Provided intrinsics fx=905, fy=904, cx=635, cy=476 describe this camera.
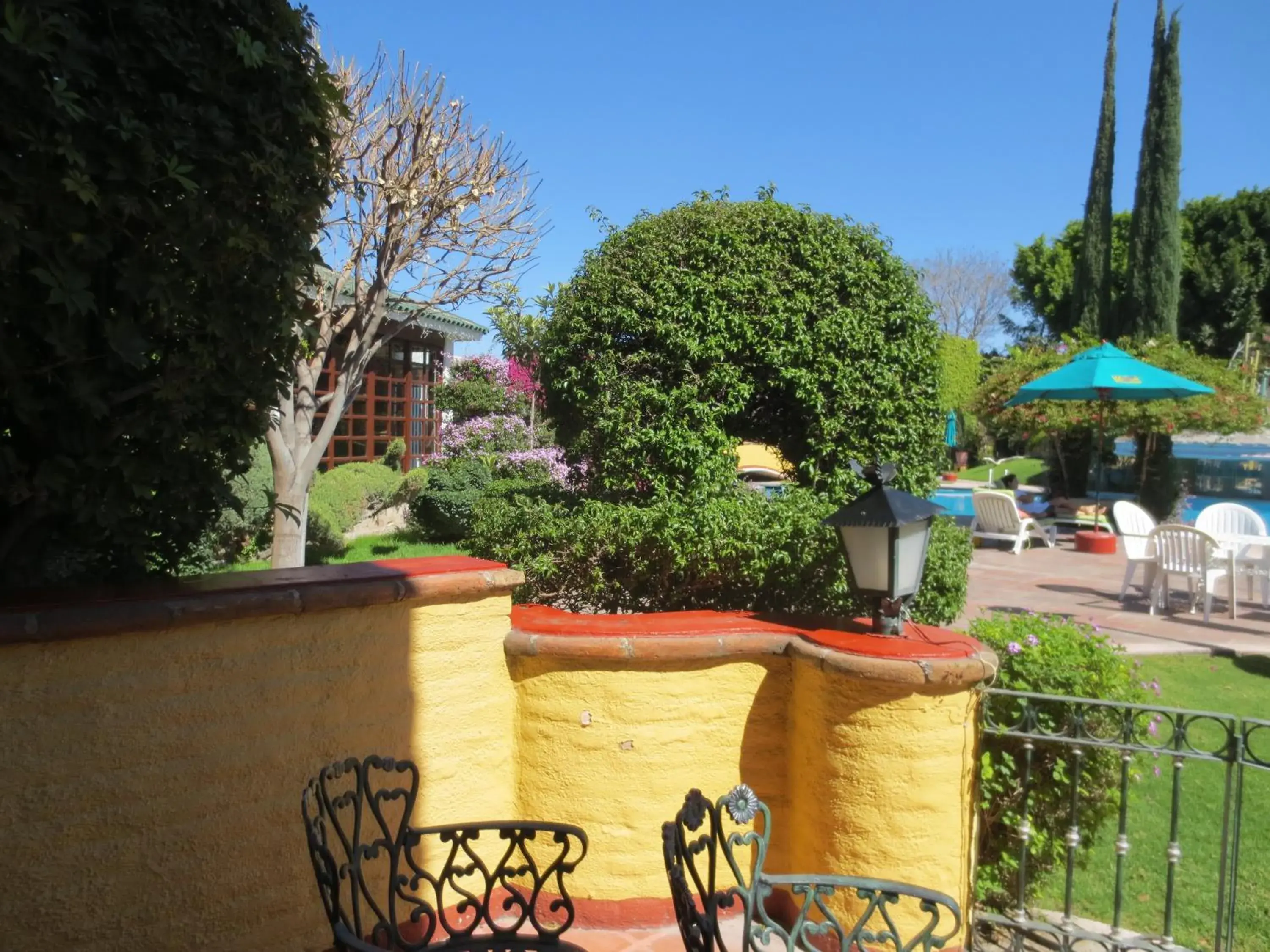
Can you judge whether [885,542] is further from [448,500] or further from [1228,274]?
[1228,274]

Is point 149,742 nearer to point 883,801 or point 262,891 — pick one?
point 262,891

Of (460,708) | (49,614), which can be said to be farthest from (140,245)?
(460,708)

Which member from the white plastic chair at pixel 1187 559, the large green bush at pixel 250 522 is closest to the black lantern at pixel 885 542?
the large green bush at pixel 250 522

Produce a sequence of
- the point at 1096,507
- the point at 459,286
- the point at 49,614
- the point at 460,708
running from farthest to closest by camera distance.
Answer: the point at 1096,507
the point at 459,286
the point at 460,708
the point at 49,614

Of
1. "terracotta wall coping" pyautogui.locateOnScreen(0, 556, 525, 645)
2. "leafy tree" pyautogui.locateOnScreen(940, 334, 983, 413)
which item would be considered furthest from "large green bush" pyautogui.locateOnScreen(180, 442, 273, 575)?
"leafy tree" pyautogui.locateOnScreen(940, 334, 983, 413)

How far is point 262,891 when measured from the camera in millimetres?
2686

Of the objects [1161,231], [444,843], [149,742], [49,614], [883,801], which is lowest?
[444,843]

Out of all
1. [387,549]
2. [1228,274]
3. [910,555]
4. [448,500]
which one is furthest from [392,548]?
[1228,274]

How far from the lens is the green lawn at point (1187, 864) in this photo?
3.47m

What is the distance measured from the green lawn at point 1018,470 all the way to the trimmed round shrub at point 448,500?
61.8 feet

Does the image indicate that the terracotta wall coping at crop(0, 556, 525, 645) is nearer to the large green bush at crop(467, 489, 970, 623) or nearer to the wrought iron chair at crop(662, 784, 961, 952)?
the large green bush at crop(467, 489, 970, 623)

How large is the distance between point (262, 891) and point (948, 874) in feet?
7.08

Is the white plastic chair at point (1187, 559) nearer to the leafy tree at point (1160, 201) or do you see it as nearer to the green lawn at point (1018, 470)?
the leafy tree at point (1160, 201)

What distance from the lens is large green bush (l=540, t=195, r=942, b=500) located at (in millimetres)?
4145
